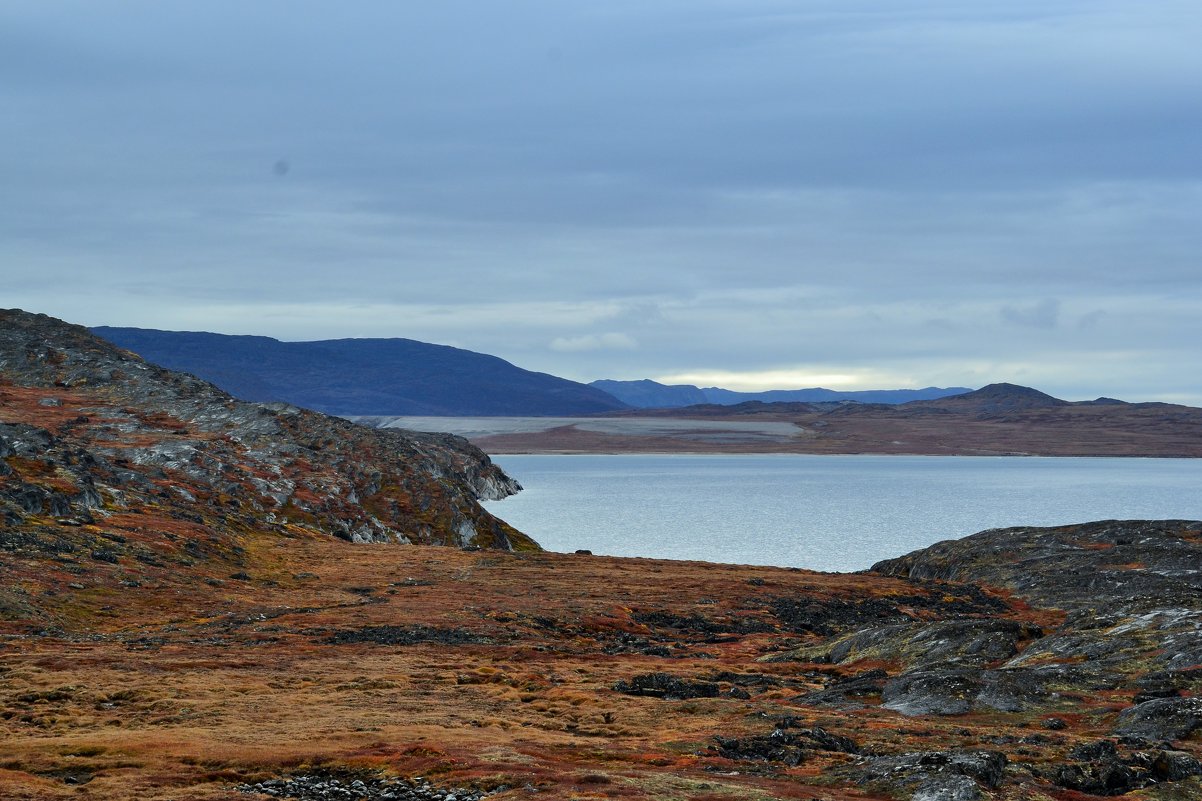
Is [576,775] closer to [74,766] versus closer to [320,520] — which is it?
[74,766]

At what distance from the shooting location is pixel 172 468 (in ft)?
378

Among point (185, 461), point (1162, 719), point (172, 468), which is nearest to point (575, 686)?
point (1162, 719)

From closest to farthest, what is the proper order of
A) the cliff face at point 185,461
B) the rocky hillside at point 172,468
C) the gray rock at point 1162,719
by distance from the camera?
1. the gray rock at point 1162,719
2. the rocky hillside at point 172,468
3. the cliff face at point 185,461

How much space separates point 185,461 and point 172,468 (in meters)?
2.55

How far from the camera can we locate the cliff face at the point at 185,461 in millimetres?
90062

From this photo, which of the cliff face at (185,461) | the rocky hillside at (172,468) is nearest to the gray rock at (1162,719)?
the rocky hillside at (172,468)

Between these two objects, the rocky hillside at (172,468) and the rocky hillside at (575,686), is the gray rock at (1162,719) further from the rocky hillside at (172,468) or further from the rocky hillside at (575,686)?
the rocky hillside at (172,468)

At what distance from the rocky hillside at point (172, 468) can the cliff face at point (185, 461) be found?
0.22m

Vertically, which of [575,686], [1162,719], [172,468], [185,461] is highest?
[185,461]

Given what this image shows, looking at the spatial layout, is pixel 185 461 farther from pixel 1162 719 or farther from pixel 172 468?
pixel 1162 719

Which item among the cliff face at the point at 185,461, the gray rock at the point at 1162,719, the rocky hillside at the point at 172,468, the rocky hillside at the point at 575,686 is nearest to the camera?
the rocky hillside at the point at 575,686

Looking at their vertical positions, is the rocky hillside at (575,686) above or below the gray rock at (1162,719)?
below

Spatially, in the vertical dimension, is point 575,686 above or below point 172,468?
below

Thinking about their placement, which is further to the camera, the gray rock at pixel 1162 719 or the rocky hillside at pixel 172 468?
the rocky hillside at pixel 172 468
